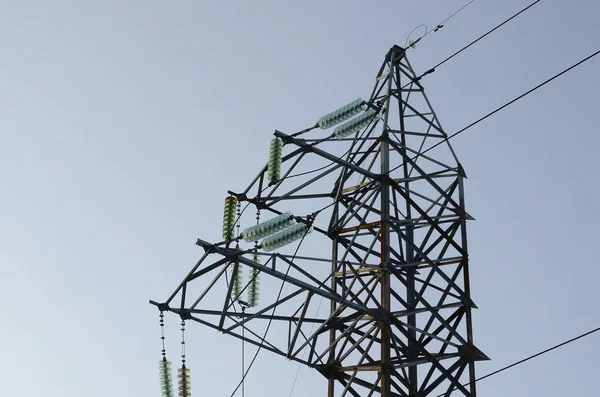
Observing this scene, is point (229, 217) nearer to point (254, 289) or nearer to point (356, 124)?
point (254, 289)

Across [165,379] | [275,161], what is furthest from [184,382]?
[275,161]

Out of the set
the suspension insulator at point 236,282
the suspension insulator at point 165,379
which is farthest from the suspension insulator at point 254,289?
the suspension insulator at point 165,379

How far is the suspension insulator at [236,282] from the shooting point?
71.7 feet

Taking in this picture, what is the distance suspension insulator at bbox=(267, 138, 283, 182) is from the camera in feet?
76.5

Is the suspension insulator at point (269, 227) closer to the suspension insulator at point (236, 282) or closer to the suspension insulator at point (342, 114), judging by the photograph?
the suspension insulator at point (236, 282)

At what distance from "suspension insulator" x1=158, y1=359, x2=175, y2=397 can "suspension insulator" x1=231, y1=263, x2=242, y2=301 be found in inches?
88.8

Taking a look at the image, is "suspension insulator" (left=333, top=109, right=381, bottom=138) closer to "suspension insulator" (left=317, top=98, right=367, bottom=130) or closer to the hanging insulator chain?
"suspension insulator" (left=317, top=98, right=367, bottom=130)

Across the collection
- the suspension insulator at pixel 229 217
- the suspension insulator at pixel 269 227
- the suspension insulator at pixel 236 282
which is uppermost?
the suspension insulator at pixel 229 217

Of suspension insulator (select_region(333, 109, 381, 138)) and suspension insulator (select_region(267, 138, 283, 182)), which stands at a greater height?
suspension insulator (select_region(333, 109, 381, 138))

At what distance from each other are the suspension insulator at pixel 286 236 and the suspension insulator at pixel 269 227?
4.1 inches

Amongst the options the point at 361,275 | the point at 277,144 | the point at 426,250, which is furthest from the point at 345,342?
the point at 277,144

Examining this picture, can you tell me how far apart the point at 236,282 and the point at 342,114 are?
17.2 ft

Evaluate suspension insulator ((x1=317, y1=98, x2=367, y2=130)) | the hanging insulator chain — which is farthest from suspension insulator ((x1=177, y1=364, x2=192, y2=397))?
suspension insulator ((x1=317, y1=98, x2=367, y2=130))

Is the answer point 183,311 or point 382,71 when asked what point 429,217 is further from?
point 183,311
